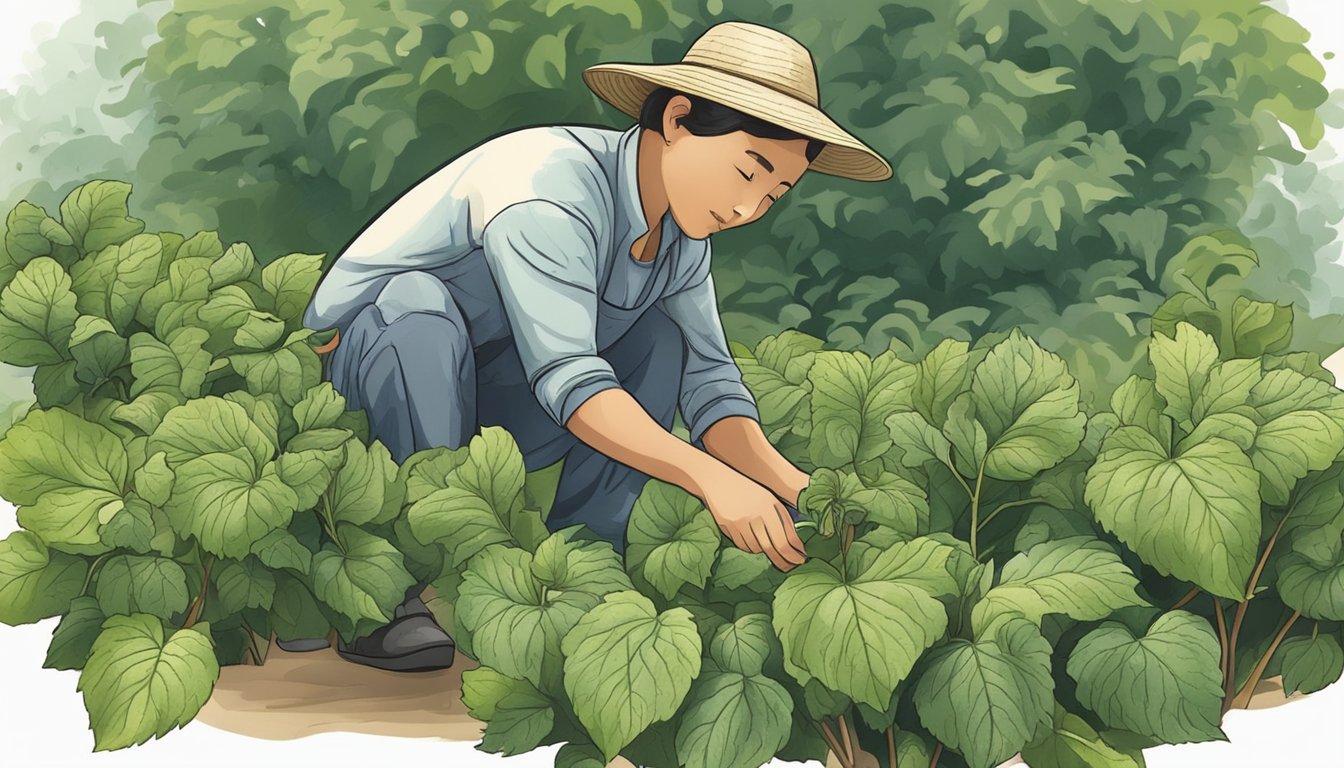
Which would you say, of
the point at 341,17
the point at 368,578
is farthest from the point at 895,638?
the point at 341,17

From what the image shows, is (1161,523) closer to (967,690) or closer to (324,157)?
(967,690)

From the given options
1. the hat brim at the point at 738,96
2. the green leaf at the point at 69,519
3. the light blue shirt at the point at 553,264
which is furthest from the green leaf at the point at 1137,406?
the green leaf at the point at 69,519

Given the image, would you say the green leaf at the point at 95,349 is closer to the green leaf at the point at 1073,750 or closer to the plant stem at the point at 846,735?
the plant stem at the point at 846,735

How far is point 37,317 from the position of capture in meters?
2.86

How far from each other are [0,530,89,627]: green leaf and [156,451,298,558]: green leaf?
0.76 feet

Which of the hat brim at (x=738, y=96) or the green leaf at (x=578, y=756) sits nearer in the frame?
the green leaf at (x=578, y=756)

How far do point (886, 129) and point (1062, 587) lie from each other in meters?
2.05

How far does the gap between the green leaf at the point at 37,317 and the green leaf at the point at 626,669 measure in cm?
119

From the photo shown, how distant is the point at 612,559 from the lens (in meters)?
2.53

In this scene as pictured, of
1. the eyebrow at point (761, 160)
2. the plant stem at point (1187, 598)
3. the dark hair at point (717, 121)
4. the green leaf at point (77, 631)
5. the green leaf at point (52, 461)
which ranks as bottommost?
the green leaf at point (77, 631)

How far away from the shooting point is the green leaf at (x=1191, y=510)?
7.49ft

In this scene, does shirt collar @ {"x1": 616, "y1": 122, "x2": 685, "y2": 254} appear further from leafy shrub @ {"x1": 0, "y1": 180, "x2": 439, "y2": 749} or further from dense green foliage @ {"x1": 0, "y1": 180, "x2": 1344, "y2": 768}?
leafy shrub @ {"x1": 0, "y1": 180, "x2": 439, "y2": 749}

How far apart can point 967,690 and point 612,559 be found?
1.98 ft

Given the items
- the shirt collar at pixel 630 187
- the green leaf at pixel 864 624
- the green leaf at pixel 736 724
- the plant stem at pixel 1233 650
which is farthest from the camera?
the shirt collar at pixel 630 187
